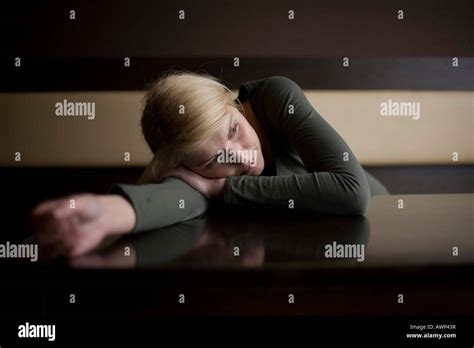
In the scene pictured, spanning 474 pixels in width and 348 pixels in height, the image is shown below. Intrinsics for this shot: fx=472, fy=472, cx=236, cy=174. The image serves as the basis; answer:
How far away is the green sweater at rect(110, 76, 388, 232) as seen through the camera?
555 millimetres

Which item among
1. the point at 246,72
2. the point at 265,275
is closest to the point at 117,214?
the point at 265,275

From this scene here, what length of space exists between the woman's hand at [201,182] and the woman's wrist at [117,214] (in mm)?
136

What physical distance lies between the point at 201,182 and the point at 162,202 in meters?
0.10

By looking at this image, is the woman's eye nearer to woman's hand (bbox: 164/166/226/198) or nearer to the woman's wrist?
woman's hand (bbox: 164/166/226/198)

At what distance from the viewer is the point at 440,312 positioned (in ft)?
1.74

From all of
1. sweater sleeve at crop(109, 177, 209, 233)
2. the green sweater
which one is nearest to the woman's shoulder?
the green sweater

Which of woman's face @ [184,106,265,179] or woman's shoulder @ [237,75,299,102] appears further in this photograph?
woman's shoulder @ [237,75,299,102]

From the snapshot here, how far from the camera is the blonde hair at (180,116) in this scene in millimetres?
625

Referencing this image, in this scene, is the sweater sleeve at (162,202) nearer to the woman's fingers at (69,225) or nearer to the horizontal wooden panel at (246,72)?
the woman's fingers at (69,225)

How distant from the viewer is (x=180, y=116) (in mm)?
633

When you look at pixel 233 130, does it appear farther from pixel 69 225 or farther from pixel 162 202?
pixel 69 225

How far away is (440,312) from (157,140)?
43 cm

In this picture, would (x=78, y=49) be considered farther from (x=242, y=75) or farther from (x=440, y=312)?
(x=440, y=312)

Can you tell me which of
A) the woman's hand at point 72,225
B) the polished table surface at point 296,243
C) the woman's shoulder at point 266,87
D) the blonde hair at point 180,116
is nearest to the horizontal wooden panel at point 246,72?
the woman's shoulder at point 266,87
